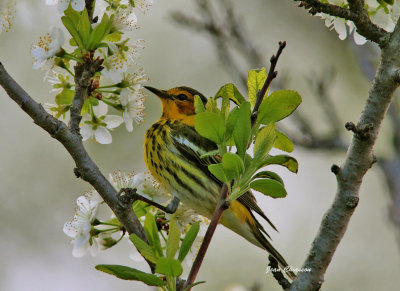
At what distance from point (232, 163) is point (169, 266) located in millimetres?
366

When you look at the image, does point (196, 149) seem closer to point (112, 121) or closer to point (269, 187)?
point (112, 121)

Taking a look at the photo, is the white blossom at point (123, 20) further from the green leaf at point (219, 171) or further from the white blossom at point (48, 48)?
the green leaf at point (219, 171)

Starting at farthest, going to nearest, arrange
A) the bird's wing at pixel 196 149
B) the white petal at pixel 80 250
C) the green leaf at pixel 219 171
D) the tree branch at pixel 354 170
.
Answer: the bird's wing at pixel 196 149 → the white petal at pixel 80 250 → the tree branch at pixel 354 170 → the green leaf at pixel 219 171

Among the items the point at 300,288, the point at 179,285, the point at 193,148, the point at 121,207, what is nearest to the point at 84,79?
the point at 121,207

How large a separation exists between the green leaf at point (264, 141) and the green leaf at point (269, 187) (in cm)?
8

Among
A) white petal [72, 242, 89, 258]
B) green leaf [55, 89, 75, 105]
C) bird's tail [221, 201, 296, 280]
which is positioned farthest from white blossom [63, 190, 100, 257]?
bird's tail [221, 201, 296, 280]

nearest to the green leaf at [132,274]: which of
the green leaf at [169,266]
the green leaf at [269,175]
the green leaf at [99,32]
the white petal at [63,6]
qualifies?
the green leaf at [169,266]

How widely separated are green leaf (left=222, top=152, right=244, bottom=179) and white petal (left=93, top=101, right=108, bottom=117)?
1.23m

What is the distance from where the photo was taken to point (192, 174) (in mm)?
4184

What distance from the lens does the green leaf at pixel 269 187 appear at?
1.91 m

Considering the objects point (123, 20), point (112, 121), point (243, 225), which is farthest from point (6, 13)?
point (243, 225)

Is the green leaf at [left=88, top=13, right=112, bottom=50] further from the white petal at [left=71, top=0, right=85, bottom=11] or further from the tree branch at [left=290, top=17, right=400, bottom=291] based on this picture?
the tree branch at [left=290, top=17, right=400, bottom=291]

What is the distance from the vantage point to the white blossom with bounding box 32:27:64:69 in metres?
2.67

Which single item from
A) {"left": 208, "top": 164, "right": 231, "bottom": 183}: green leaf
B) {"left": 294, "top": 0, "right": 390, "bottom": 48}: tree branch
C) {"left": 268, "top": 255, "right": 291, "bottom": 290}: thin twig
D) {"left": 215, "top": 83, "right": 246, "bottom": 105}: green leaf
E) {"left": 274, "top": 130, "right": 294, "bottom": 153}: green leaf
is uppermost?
{"left": 294, "top": 0, "right": 390, "bottom": 48}: tree branch
